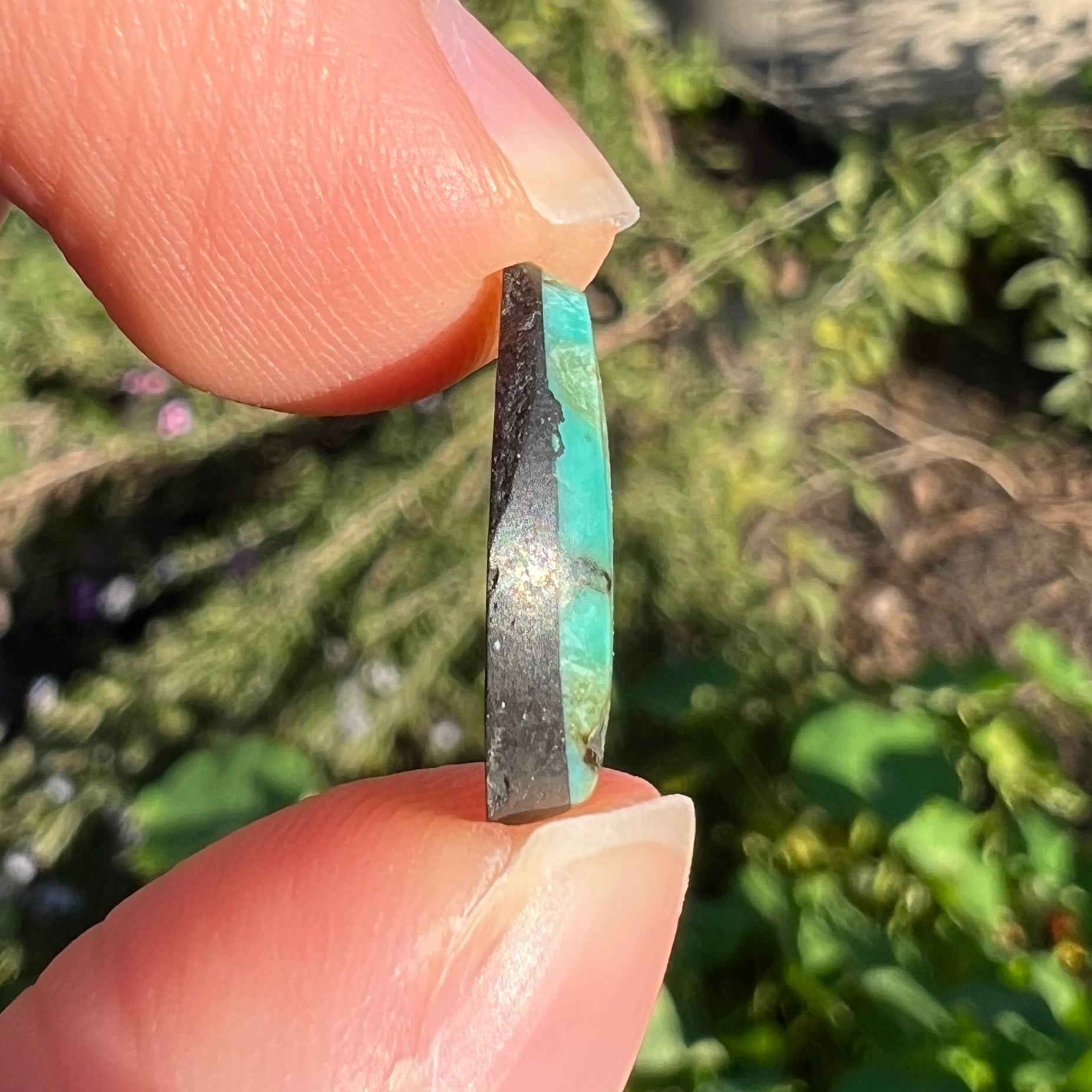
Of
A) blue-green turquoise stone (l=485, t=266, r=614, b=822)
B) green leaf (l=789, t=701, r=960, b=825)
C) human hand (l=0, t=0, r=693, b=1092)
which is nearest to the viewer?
blue-green turquoise stone (l=485, t=266, r=614, b=822)

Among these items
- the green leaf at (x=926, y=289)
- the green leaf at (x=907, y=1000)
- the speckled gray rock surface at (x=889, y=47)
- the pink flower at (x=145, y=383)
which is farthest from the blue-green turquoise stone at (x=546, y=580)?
the speckled gray rock surface at (x=889, y=47)

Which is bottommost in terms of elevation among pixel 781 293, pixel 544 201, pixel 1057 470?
pixel 1057 470

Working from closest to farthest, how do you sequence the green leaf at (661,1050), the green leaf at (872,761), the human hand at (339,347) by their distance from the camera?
1. the human hand at (339,347)
2. the green leaf at (661,1050)
3. the green leaf at (872,761)

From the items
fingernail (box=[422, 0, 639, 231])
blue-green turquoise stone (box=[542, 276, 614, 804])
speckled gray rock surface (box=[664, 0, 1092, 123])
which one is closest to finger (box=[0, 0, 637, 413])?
fingernail (box=[422, 0, 639, 231])

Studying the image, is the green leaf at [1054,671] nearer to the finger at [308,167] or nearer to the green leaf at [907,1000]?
the green leaf at [907,1000]

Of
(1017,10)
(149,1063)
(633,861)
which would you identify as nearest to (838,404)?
(1017,10)

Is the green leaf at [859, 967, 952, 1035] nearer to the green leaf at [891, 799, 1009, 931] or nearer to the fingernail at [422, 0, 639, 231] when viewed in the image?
the green leaf at [891, 799, 1009, 931]

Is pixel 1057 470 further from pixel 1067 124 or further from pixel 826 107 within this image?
pixel 826 107

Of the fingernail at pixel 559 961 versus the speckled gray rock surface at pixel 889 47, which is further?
the speckled gray rock surface at pixel 889 47
